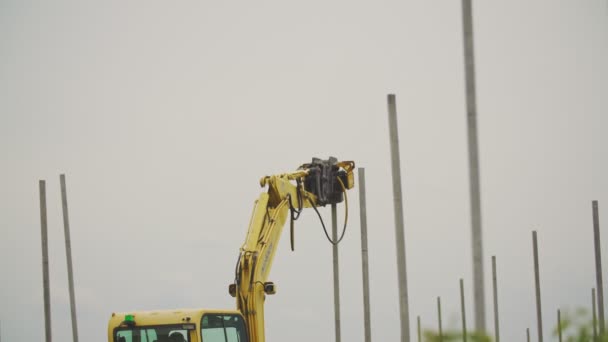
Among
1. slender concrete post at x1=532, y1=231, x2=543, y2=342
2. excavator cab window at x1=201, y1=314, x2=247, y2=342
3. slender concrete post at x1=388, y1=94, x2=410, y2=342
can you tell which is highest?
slender concrete post at x1=388, y1=94, x2=410, y2=342

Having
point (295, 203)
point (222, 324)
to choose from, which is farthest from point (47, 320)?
point (222, 324)

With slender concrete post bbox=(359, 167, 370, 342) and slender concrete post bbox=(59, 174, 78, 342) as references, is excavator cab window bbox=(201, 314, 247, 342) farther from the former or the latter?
slender concrete post bbox=(59, 174, 78, 342)

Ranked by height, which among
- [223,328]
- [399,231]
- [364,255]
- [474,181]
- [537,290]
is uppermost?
[474,181]

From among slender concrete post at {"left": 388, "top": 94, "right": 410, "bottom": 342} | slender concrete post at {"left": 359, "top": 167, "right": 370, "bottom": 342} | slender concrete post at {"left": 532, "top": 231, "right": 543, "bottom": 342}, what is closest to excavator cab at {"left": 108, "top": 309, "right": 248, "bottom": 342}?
slender concrete post at {"left": 388, "top": 94, "right": 410, "bottom": 342}

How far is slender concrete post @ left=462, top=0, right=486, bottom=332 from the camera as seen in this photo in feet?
45.6

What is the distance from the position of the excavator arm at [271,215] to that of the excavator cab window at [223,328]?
675 mm

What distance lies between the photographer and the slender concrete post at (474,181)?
13.9m

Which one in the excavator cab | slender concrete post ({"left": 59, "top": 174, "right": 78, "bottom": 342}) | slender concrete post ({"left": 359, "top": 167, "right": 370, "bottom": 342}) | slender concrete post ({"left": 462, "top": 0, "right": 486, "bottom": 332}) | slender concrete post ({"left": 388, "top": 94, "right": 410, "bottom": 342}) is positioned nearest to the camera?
slender concrete post ({"left": 462, "top": 0, "right": 486, "bottom": 332})

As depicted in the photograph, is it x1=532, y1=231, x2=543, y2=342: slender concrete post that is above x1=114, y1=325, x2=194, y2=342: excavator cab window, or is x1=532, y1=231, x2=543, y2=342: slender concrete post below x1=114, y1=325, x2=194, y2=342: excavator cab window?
below

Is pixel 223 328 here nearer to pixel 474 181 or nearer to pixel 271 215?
pixel 271 215

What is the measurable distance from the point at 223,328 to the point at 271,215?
373cm

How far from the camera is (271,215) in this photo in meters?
22.6

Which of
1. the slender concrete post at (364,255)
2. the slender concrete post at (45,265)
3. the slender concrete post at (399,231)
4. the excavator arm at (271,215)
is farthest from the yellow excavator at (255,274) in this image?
the slender concrete post at (45,265)

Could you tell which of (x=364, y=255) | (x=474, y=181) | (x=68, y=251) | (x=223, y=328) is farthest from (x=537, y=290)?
(x=474, y=181)
